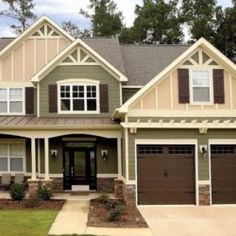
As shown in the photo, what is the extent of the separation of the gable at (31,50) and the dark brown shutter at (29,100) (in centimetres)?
59

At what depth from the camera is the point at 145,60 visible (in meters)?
26.1

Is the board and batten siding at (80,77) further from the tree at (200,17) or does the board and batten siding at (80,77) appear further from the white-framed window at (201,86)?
the tree at (200,17)

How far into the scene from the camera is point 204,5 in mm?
44312

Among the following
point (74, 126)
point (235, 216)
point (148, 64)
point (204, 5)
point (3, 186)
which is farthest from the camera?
point (204, 5)

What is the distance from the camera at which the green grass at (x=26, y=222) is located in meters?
12.9

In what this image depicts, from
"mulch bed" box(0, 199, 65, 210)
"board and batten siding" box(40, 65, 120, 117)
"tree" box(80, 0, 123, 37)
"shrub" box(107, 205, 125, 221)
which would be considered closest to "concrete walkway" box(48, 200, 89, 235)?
"mulch bed" box(0, 199, 65, 210)

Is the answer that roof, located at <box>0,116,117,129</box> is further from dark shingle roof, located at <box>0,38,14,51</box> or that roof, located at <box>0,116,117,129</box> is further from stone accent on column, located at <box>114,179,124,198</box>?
dark shingle roof, located at <box>0,38,14,51</box>

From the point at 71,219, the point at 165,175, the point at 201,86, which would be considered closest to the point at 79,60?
the point at 201,86

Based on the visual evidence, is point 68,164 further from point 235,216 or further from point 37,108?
point 235,216

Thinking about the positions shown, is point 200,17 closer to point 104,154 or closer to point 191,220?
point 104,154

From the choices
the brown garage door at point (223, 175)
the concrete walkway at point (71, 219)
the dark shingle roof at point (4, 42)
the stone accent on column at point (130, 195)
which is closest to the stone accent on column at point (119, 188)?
the concrete walkway at point (71, 219)

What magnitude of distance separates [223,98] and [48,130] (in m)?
7.63

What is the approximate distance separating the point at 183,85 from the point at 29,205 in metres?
7.57

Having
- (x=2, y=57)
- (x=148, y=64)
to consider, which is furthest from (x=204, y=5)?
(x=2, y=57)
